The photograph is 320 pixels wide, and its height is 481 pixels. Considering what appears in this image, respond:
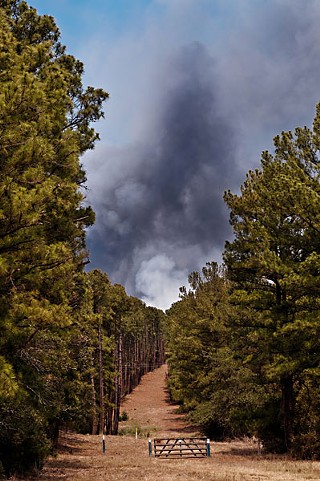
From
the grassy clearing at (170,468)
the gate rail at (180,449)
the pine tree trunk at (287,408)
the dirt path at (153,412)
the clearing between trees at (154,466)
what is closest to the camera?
the grassy clearing at (170,468)

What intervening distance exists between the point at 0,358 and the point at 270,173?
14.5 m

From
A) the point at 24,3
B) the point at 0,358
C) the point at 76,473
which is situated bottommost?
the point at 76,473

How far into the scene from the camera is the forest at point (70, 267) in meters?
9.98

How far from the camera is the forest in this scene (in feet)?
32.8

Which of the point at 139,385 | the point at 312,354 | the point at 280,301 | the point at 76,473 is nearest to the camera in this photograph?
the point at 76,473

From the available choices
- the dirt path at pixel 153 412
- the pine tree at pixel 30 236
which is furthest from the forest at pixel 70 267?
the dirt path at pixel 153 412

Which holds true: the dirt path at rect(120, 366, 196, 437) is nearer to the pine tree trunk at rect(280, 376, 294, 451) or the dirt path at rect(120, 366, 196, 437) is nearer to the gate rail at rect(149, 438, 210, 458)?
the gate rail at rect(149, 438, 210, 458)

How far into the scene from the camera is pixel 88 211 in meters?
15.9

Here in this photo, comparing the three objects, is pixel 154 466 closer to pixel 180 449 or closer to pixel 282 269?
pixel 180 449

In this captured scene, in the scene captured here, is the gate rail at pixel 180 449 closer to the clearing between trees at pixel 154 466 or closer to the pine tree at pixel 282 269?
the clearing between trees at pixel 154 466

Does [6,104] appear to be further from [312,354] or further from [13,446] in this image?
[312,354]

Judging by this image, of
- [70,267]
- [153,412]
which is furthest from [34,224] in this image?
[153,412]

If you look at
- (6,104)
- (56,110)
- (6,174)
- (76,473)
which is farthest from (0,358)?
(76,473)

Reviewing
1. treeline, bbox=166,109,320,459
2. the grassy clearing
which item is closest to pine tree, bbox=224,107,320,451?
treeline, bbox=166,109,320,459
